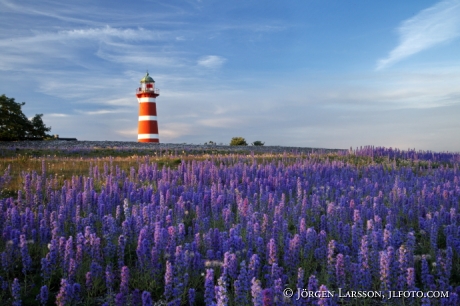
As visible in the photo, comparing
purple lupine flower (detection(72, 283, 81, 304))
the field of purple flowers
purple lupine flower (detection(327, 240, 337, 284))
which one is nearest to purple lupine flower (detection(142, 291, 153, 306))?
the field of purple flowers

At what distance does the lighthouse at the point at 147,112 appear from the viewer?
139 ft

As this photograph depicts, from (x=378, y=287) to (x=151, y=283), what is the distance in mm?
2720

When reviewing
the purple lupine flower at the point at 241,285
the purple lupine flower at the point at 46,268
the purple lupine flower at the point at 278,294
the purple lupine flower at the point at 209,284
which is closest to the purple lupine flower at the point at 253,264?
the purple lupine flower at the point at 241,285

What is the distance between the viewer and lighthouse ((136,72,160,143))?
42.3 metres

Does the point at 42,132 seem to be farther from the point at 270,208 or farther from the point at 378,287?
the point at 378,287

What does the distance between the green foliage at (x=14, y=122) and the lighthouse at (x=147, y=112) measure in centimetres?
1109

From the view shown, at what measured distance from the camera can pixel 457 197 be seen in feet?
30.7

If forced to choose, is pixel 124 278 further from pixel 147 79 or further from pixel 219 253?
pixel 147 79

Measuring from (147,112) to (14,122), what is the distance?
554 inches

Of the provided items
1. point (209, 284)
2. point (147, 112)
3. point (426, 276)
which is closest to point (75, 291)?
point (209, 284)

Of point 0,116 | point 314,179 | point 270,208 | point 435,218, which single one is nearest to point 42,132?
point 0,116

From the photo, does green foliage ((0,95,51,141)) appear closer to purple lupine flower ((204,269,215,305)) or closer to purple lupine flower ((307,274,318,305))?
purple lupine flower ((204,269,215,305))

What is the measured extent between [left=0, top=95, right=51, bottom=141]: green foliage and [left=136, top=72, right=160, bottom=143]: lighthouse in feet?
36.4

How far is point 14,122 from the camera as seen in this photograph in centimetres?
3103
